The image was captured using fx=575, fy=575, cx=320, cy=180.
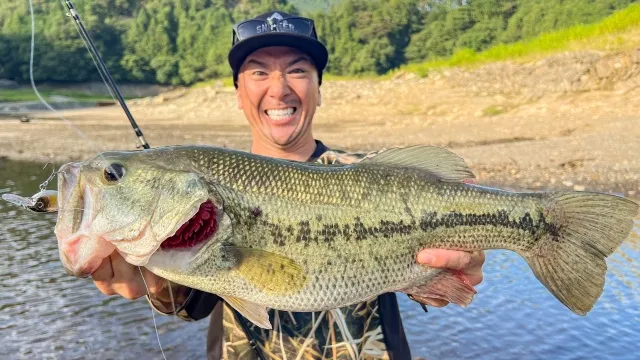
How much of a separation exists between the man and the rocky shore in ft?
36.9

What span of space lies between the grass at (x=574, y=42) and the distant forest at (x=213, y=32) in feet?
12.2

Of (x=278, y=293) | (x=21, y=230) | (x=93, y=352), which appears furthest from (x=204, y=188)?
(x=21, y=230)

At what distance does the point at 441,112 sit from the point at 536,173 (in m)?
10.1

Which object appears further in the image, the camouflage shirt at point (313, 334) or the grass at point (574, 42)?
the grass at point (574, 42)

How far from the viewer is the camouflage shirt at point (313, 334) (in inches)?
142

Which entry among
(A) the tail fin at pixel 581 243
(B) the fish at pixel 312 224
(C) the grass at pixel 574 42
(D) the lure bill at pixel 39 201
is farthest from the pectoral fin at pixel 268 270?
(C) the grass at pixel 574 42

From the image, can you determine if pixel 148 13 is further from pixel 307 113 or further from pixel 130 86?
pixel 307 113

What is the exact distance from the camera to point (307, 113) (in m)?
4.15

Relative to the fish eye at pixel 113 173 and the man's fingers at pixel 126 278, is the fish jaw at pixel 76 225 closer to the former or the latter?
the fish eye at pixel 113 173

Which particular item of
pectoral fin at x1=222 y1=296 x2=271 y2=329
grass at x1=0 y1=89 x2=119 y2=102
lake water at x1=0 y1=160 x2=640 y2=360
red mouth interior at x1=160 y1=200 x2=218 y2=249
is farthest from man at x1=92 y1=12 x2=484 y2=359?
grass at x1=0 y1=89 x2=119 y2=102

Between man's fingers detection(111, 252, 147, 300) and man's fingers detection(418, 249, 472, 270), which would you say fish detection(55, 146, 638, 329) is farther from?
man's fingers detection(111, 252, 147, 300)

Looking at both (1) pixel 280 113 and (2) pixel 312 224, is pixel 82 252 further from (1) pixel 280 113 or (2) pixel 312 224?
(1) pixel 280 113

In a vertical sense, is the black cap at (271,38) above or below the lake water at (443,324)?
above

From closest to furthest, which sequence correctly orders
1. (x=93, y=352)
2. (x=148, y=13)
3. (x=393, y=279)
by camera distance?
(x=393, y=279), (x=93, y=352), (x=148, y=13)
